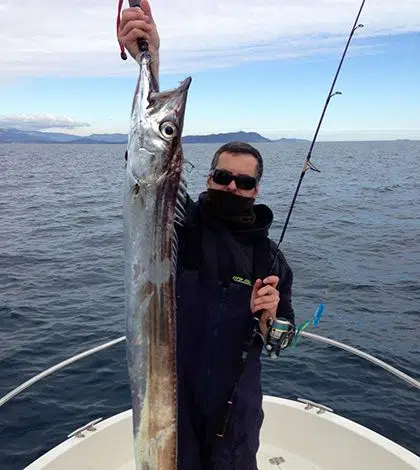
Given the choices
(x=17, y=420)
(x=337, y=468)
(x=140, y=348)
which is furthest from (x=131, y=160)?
(x=17, y=420)

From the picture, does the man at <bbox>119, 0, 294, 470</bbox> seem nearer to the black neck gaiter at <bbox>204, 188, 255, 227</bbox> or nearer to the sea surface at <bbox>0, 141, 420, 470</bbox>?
the black neck gaiter at <bbox>204, 188, 255, 227</bbox>

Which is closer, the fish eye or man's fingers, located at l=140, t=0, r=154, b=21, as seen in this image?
the fish eye

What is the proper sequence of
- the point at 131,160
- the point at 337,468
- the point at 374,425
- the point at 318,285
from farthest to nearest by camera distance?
the point at 318,285
the point at 374,425
the point at 337,468
the point at 131,160

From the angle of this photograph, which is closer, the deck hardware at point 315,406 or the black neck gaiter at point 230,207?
the black neck gaiter at point 230,207

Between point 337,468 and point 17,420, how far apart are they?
5.54 metres

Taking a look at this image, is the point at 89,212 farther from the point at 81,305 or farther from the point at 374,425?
the point at 374,425

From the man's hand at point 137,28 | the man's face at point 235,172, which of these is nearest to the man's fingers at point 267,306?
the man's face at point 235,172

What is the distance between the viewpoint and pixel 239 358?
3586 mm

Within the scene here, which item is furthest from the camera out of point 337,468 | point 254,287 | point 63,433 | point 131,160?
point 63,433

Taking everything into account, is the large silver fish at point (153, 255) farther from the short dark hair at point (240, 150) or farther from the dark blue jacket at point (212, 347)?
the short dark hair at point (240, 150)

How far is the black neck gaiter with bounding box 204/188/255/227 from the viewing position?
3.55 metres

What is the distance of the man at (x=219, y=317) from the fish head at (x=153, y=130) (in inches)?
41.2

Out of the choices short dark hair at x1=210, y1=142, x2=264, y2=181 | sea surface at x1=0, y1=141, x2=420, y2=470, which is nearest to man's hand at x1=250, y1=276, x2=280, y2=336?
short dark hair at x1=210, y1=142, x2=264, y2=181

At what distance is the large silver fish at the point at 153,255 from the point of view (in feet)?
7.96
